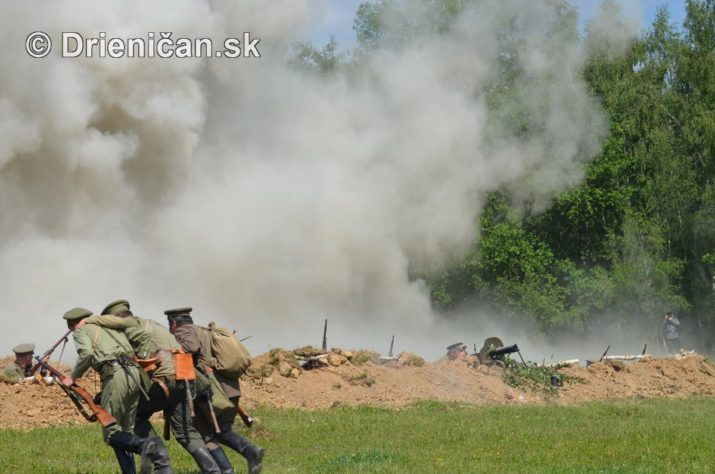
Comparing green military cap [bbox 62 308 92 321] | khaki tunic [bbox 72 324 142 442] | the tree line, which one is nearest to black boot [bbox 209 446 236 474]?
khaki tunic [bbox 72 324 142 442]

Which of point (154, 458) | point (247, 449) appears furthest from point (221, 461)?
point (154, 458)

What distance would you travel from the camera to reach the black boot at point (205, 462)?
31.4 feet

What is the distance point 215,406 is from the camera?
33.0ft

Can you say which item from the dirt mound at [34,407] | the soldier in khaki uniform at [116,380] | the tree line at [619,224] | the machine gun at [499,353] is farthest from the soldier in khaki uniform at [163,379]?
the tree line at [619,224]

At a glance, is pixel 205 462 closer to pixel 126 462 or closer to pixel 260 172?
pixel 126 462

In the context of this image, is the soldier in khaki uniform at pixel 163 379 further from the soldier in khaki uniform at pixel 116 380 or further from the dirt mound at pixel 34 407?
the dirt mound at pixel 34 407

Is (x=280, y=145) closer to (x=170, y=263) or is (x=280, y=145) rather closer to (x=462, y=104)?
(x=170, y=263)

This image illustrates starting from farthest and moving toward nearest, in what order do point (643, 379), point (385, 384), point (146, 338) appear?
1. point (643, 379)
2. point (385, 384)
3. point (146, 338)

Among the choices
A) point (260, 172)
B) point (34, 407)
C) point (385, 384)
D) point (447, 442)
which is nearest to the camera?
point (447, 442)

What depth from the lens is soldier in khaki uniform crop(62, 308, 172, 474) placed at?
9539mm

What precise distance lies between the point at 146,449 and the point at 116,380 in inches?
25.5

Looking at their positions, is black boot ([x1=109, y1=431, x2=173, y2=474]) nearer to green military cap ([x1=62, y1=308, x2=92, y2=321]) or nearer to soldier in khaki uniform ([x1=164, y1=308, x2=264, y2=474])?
soldier in khaki uniform ([x1=164, y1=308, x2=264, y2=474])

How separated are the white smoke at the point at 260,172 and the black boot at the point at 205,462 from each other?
12.5 m

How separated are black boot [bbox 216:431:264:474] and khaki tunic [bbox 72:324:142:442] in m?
0.92
